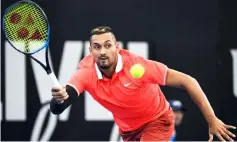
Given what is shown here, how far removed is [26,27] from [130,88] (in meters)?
0.96

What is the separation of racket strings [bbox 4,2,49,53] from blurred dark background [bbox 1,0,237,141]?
89.1 inches

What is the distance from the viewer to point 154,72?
17.2 ft

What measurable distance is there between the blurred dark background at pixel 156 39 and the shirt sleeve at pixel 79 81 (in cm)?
216

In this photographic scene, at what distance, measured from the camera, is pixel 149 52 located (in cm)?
749

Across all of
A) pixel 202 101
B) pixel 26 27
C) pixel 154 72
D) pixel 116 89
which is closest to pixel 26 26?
pixel 26 27

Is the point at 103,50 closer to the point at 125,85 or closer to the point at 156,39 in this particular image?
the point at 125,85

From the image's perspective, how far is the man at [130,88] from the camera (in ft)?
16.8

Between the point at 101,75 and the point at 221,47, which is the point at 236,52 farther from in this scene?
the point at 101,75

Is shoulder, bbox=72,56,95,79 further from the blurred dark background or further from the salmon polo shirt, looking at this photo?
the blurred dark background

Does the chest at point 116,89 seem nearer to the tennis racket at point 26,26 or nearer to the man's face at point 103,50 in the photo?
the man's face at point 103,50

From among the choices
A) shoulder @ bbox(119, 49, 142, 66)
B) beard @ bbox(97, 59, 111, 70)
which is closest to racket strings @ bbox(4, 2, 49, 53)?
beard @ bbox(97, 59, 111, 70)

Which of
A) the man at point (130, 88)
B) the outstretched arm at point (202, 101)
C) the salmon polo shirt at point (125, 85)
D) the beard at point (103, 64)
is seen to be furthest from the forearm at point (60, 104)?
the outstretched arm at point (202, 101)

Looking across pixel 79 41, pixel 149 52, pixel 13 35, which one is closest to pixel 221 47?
pixel 149 52

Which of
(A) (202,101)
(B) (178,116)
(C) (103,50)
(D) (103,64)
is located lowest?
(B) (178,116)
